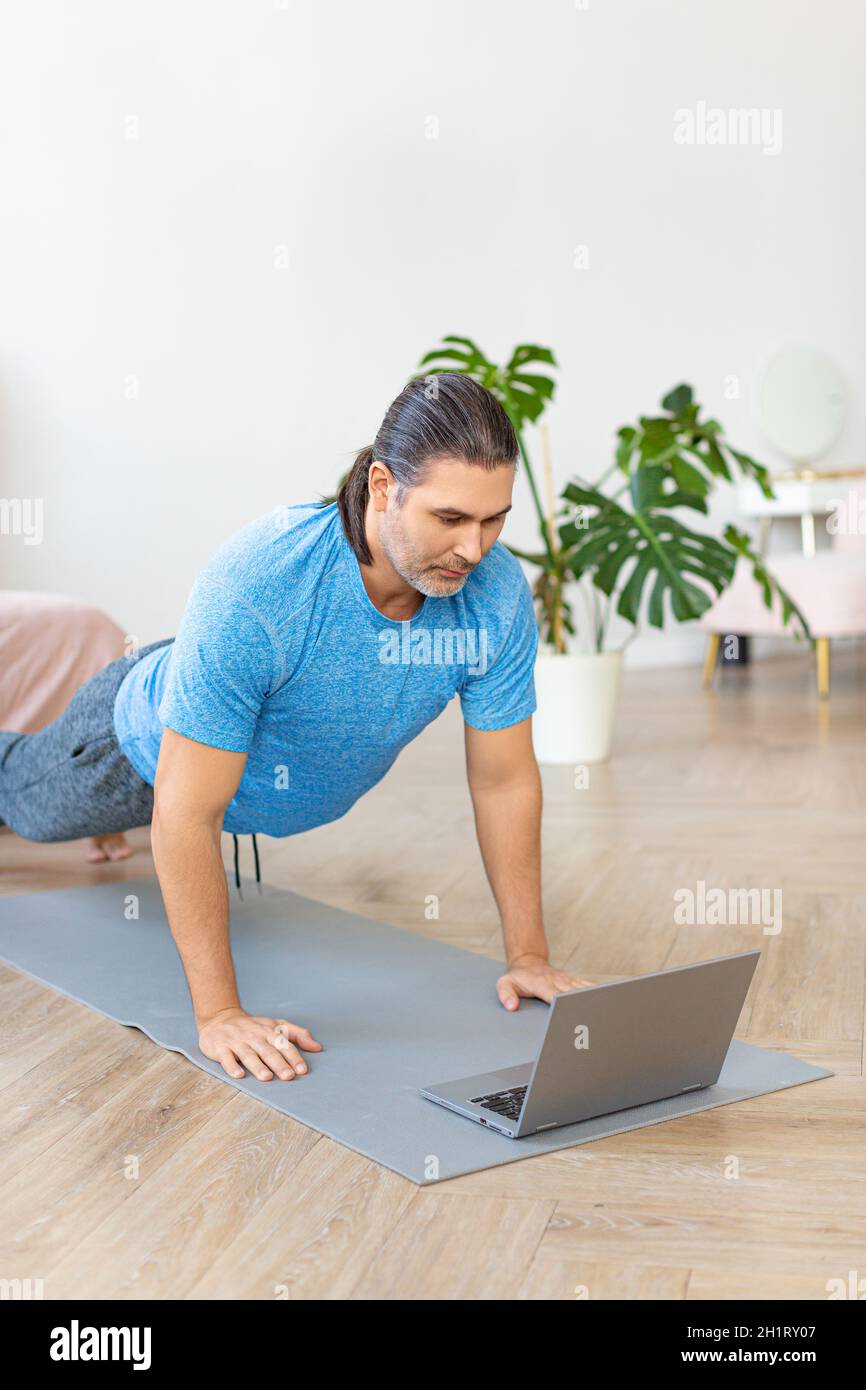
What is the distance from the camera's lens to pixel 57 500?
4488mm

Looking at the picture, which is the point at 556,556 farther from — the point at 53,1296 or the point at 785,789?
the point at 53,1296

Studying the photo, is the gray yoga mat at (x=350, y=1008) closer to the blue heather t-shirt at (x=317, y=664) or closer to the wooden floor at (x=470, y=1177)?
the wooden floor at (x=470, y=1177)

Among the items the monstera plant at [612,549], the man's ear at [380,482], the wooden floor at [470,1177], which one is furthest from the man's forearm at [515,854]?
the monstera plant at [612,549]

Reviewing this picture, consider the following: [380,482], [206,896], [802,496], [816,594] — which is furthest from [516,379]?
[802,496]

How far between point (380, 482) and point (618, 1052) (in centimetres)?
64

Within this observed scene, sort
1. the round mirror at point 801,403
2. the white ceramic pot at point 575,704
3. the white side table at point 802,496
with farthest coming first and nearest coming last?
the round mirror at point 801,403
the white side table at point 802,496
the white ceramic pot at point 575,704

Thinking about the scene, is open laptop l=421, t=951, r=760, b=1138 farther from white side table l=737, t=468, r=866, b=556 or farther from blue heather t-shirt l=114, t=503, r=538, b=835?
white side table l=737, t=468, r=866, b=556

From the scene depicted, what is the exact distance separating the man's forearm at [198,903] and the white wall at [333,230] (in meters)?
2.98

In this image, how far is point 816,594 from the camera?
477 centimetres

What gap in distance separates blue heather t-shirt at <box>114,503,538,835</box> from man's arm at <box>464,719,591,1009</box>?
3 cm

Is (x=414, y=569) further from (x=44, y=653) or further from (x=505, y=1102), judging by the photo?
(x=44, y=653)

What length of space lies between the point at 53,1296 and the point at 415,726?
2.84 ft

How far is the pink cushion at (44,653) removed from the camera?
9.25ft

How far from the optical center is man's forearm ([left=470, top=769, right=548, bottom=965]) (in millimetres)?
1882
